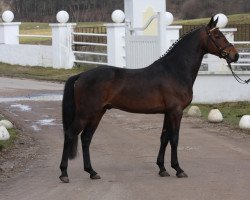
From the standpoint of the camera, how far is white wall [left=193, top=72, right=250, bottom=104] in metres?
19.5

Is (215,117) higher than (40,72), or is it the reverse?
(215,117)

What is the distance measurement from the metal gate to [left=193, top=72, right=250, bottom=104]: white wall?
1.57m

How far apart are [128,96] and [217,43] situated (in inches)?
57.3

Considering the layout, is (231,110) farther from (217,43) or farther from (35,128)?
(217,43)

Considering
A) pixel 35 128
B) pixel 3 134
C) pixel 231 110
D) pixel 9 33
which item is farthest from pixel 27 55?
pixel 3 134

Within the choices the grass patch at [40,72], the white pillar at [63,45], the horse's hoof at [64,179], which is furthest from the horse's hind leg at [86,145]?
the white pillar at [63,45]

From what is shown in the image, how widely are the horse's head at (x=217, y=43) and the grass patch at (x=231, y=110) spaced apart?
5296 mm

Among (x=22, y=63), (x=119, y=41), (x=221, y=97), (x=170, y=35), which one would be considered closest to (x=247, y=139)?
(x=221, y=97)

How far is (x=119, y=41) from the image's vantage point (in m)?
24.5

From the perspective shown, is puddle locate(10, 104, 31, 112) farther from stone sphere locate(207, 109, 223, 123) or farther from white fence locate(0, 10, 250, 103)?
stone sphere locate(207, 109, 223, 123)

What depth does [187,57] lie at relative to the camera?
420 inches

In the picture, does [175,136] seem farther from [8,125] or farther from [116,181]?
[8,125]

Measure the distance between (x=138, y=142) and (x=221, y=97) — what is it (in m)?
6.30

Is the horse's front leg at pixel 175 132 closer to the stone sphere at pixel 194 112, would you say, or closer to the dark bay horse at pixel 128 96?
the dark bay horse at pixel 128 96
